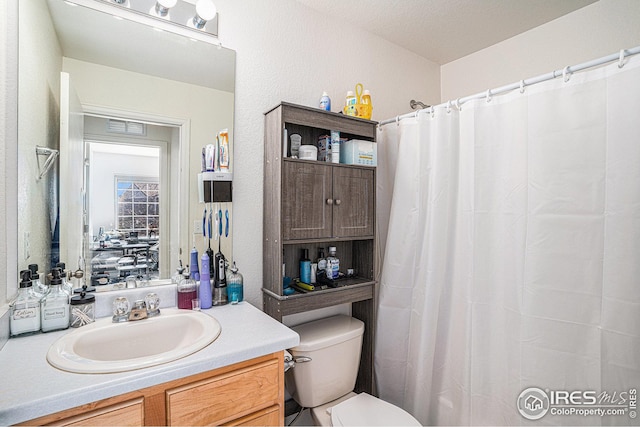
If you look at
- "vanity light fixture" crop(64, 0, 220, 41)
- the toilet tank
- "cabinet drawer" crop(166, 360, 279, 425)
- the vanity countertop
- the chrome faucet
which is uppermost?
"vanity light fixture" crop(64, 0, 220, 41)

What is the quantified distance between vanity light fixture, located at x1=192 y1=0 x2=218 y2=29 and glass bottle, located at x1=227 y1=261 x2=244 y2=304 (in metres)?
1.13

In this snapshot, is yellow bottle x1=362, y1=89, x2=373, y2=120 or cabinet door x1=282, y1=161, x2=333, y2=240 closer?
cabinet door x1=282, y1=161, x2=333, y2=240

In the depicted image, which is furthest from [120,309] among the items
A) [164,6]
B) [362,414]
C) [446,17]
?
[446,17]

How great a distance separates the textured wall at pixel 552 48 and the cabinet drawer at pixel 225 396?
227cm

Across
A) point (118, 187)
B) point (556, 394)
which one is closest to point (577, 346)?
point (556, 394)

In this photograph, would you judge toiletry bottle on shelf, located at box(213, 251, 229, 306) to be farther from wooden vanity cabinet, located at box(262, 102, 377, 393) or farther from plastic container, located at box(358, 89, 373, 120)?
plastic container, located at box(358, 89, 373, 120)

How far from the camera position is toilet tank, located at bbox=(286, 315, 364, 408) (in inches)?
58.2

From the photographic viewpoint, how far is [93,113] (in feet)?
4.04

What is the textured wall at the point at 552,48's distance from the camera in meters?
1.65

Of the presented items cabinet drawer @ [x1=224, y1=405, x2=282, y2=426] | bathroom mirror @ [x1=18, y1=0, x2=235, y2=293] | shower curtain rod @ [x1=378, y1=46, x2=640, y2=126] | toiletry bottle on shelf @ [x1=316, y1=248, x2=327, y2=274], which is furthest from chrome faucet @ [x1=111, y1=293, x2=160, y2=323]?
shower curtain rod @ [x1=378, y1=46, x2=640, y2=126]

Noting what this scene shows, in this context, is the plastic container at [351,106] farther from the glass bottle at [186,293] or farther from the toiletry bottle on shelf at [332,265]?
the glass bottle at [186,293]

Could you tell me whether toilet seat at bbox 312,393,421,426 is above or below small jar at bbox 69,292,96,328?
below

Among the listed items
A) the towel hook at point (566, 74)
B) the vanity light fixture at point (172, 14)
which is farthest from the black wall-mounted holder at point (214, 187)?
the towel hook at point (566, 74)

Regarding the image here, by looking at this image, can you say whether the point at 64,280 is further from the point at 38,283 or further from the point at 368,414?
the point at 368,414
